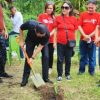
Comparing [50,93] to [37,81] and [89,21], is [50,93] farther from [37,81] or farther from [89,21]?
[89,21]

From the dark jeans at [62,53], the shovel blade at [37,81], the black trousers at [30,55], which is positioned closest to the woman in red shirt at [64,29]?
the dark jeans at [62,53]

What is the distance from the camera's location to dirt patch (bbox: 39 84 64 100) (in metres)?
7.24

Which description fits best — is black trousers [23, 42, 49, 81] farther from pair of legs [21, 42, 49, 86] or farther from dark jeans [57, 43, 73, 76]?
dark jeans [57, 43, 73, 76]

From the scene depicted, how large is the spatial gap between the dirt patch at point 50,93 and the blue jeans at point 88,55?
1.46 metres

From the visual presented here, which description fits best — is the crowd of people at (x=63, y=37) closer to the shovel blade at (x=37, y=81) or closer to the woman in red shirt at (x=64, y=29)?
the woman in red shirt at (x=64, y=29)

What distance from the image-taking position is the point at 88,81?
8.56m

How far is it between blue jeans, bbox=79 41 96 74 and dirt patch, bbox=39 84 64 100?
1.46 metres

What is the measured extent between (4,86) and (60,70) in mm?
1347

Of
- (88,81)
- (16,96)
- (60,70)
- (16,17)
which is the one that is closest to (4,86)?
(16,96)

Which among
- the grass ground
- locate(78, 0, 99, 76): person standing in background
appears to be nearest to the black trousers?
the grass ground

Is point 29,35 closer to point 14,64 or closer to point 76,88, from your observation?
point 76,88

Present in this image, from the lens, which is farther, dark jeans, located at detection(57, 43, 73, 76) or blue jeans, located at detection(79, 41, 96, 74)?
blue jeans, located at detection(79, 41, 96, 74)

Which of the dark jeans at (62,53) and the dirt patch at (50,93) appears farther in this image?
the dark jeans at (62,53)

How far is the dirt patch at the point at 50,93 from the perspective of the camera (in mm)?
7238
